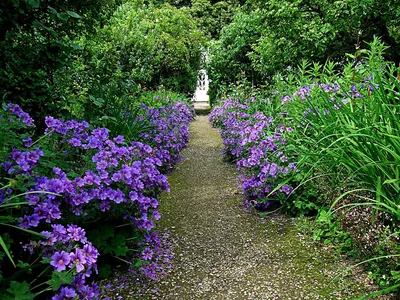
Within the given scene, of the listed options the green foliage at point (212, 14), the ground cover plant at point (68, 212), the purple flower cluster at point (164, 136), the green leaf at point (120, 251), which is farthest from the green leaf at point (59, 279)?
the green foliage at point (212, 14)

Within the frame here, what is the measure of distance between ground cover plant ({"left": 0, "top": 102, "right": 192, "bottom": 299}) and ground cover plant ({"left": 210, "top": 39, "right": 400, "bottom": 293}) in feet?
2.94

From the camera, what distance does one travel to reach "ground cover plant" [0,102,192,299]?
1.38m

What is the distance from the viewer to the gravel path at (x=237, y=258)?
192cm

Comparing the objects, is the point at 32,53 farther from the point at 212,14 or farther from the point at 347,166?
the point at 212,14

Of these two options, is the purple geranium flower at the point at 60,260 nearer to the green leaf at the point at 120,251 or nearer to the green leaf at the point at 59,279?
the green leaf at the point at 59,279

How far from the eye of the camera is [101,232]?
190 centimetres

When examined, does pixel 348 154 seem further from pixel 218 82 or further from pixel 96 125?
pixel 218 82

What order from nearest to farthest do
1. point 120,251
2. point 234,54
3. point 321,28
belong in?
point 120,251, point 321,28, point 234,54

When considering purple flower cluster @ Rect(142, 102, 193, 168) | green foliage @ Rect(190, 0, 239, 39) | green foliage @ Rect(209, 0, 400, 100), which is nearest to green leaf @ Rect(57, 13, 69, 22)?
purple flower cluster @ Rect(142, 102, 193, 168)

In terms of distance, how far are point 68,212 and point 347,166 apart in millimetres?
1586

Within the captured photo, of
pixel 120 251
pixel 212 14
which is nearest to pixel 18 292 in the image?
pixel 120 251

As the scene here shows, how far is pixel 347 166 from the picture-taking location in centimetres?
212

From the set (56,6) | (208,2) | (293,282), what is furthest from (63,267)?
(208,2)

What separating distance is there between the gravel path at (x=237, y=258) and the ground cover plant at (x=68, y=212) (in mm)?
201
